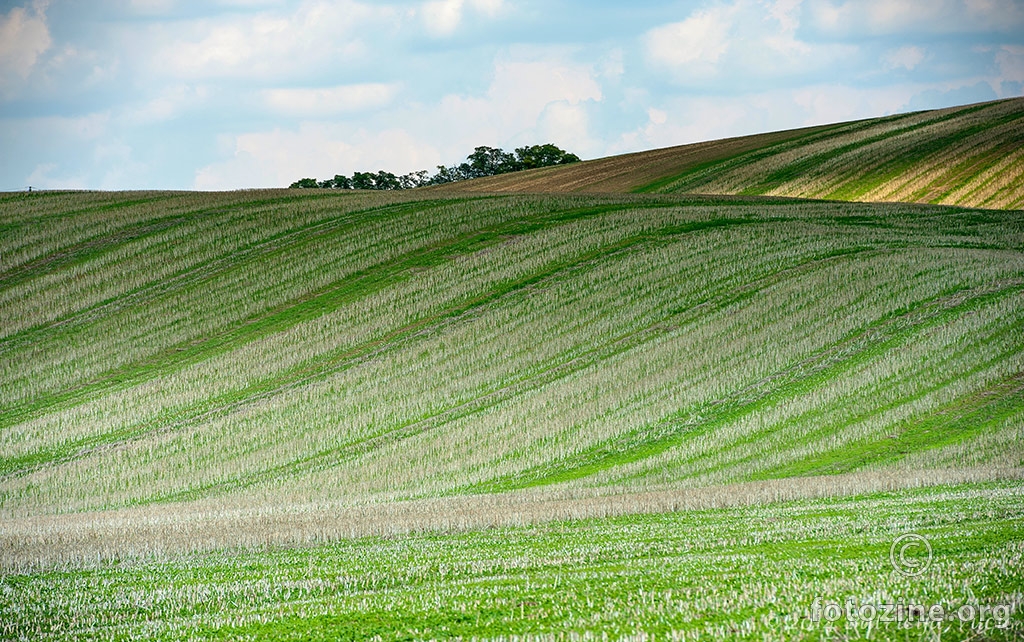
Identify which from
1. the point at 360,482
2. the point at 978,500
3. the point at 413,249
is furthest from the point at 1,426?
the point at 978,500

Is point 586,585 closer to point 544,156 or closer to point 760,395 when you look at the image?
point 760,395

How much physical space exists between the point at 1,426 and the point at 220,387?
26.9ft

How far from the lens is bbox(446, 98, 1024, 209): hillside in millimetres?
72438

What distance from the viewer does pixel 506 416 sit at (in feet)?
116

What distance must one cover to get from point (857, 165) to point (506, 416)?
59.0 m

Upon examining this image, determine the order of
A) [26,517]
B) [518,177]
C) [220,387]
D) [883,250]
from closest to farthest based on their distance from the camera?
[26,517] < [220,387] < [883,250] < [518,177]

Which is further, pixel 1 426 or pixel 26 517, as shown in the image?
pixel 1 426

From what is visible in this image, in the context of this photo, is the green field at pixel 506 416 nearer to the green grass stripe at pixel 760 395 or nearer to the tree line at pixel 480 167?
the green grass stripe at pixel 760 395

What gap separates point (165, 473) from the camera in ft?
108

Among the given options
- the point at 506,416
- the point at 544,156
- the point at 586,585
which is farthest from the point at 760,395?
→ the point at 544,156

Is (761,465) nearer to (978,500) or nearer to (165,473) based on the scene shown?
(978,500)

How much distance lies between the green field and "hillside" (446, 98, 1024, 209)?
4.89 metres

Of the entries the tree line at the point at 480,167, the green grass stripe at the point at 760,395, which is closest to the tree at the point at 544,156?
the tree line at the point at 480,167

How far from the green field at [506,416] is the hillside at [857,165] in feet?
16.0
